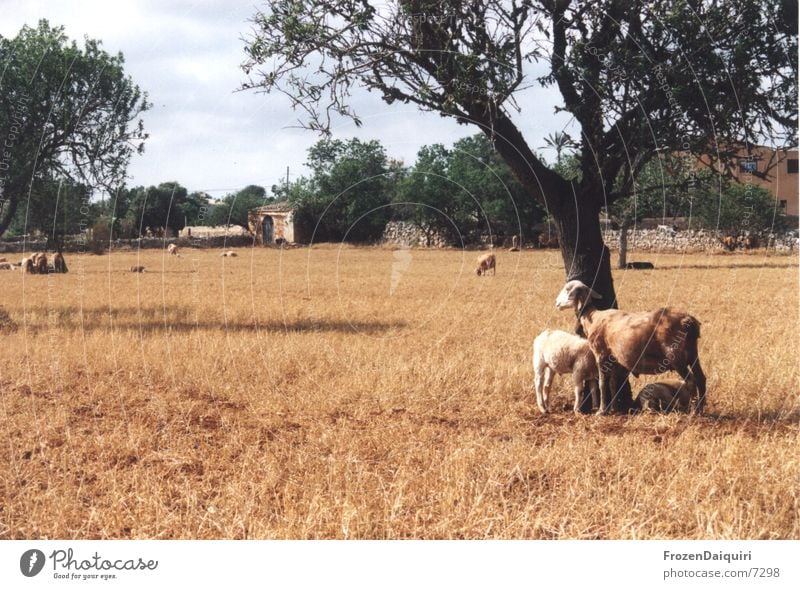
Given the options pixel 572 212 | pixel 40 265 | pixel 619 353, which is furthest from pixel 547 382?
pixel 40 265

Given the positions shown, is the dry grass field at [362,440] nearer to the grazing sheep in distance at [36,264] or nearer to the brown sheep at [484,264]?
the brown sheep at [484,264]

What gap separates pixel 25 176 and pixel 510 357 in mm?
12507

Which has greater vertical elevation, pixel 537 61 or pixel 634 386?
pixel 537 61

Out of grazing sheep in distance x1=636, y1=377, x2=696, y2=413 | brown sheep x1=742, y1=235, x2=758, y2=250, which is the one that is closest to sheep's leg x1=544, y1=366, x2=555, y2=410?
grazing sheep in distance x1=636, y1=377, x2=696, y2=413

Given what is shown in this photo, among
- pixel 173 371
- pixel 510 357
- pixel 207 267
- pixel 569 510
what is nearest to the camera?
pixel 569 510

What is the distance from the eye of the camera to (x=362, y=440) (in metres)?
8.02

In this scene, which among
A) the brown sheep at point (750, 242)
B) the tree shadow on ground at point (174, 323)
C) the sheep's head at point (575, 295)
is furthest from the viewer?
the brown sheep at point (750, 242)

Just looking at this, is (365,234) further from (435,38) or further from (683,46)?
(683,46)

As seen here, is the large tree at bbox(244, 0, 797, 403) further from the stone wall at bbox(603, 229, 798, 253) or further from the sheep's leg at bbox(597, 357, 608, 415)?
the stone wall at bbox(603, 229, 798, 253)

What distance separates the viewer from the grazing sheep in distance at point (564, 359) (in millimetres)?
9094

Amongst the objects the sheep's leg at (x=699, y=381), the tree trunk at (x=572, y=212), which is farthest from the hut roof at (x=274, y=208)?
the sheep's leg at (x=699, y=381)

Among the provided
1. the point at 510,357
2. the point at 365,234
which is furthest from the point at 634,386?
the point at 365,234

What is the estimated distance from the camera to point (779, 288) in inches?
1065

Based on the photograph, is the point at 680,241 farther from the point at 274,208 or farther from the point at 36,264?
the point at 36,264
